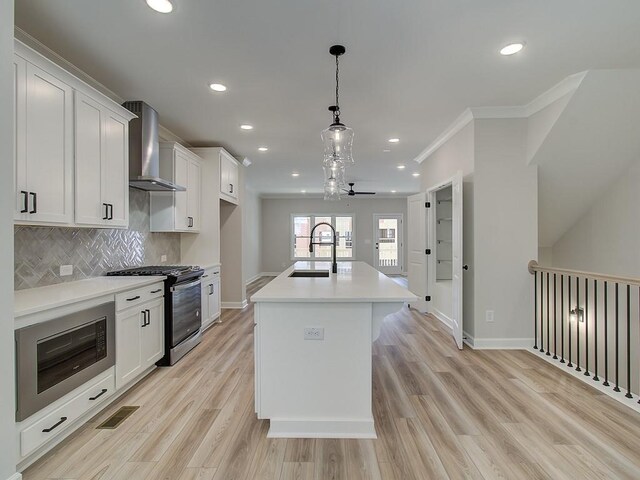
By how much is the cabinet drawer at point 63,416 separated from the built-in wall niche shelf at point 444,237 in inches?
191

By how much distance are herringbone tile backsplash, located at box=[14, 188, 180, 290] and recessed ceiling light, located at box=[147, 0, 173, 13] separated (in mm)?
1782

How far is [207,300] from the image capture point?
4.21 metres

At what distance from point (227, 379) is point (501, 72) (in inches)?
143

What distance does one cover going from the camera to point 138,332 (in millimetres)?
2637

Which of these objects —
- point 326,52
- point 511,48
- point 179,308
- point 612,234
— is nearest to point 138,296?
point 179,308

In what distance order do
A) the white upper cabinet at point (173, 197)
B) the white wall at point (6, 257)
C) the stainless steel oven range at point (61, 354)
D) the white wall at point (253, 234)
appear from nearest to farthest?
the white wall at point (6, 257) < the stainless steel oven range at point (61, 354) < the white upper cabinet at point (173, 197) < the white wall at point (253, 234)

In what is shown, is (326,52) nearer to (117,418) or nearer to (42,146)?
(42,146)

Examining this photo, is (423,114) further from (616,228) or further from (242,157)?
(242,157)

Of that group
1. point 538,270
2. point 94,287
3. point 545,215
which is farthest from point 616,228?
point 94,287

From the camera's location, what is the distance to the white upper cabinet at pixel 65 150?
1.88 m

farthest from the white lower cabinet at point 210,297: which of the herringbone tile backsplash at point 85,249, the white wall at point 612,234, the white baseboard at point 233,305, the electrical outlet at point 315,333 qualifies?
the white wall at point 612,234

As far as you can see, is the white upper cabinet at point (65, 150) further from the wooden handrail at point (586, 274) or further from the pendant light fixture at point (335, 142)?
the wooden handrail at point (586, 274)

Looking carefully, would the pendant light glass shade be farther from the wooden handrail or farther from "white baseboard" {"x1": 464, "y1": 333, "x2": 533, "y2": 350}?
"white baseboard" {"x1": 464, "y1": 333, "x2": 533, "y2": 350}

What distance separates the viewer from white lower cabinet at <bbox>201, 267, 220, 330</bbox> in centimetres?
410
